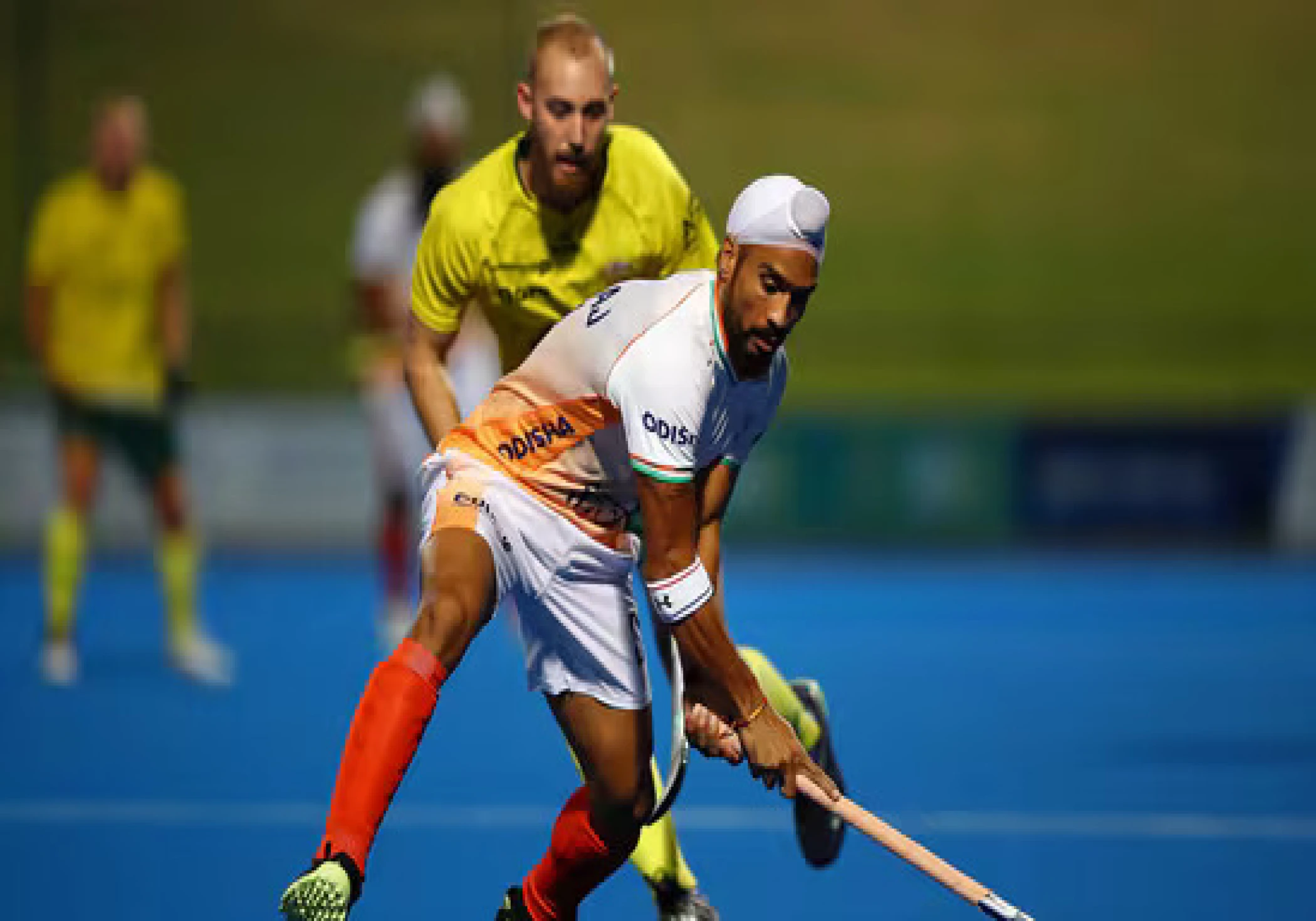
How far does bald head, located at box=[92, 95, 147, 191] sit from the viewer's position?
7871 millimetres

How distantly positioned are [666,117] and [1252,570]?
11990 millimetres

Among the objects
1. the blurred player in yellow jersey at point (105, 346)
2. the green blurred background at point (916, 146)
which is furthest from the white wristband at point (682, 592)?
the green blurred background at point (916, 146)

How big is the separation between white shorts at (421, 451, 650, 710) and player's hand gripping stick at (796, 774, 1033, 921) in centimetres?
45

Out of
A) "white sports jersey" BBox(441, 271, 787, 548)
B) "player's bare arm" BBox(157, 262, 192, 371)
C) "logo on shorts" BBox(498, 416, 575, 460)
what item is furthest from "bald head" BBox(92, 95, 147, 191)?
"logo on shorts" BBox(498, 416, 575, 460)

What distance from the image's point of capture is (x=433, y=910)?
4.68 meters

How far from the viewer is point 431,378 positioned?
4.55 m

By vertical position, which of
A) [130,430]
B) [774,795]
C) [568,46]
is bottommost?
[774,795]

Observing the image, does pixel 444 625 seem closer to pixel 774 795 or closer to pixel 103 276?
pixel 774 795

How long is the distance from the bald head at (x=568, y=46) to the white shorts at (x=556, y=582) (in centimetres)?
89

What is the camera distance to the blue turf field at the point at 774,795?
4922 millimetres

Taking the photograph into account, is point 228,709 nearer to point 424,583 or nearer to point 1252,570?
point 424,583

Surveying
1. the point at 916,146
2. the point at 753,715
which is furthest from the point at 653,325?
the point at 916,146

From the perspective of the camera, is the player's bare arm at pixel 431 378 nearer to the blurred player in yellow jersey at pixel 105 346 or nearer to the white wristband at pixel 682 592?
the white wristband at pixel 682 592

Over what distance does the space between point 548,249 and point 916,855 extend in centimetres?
160
